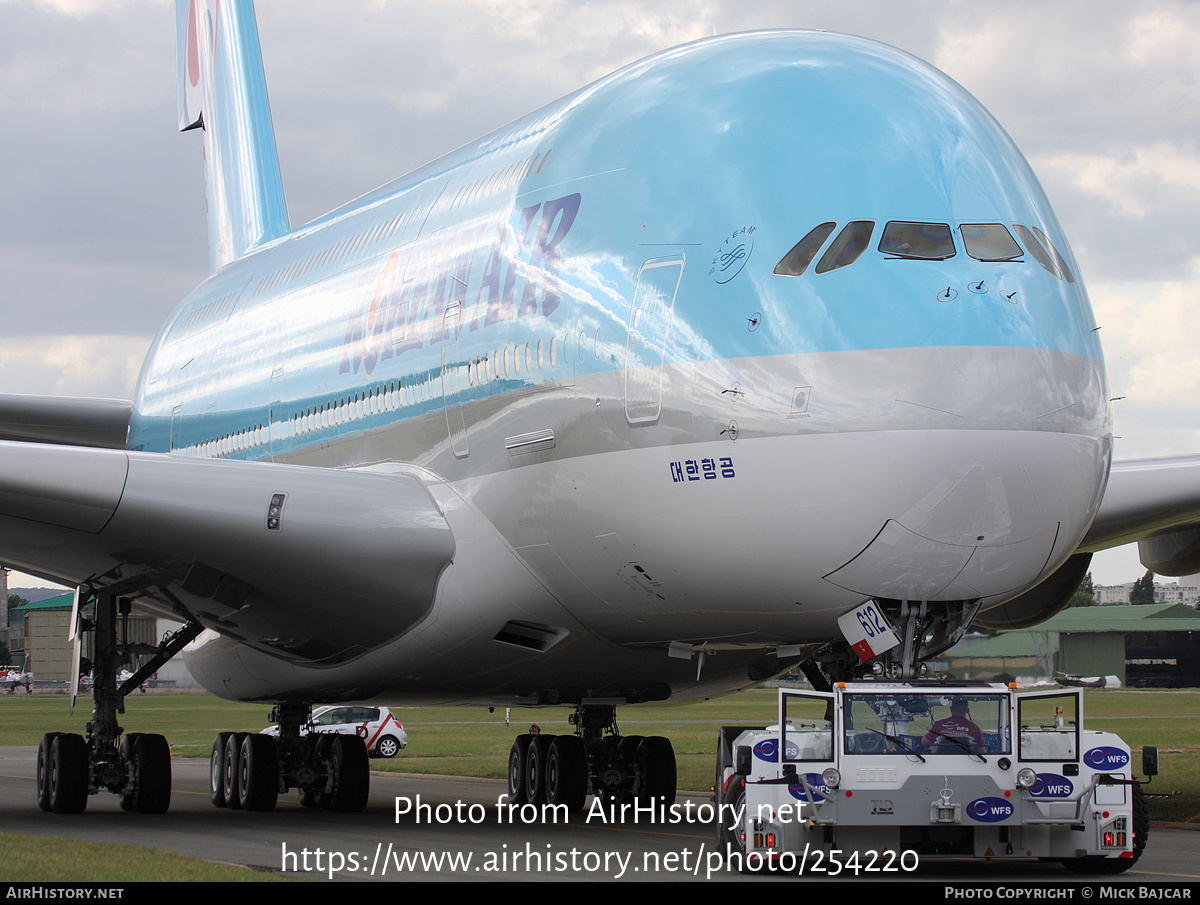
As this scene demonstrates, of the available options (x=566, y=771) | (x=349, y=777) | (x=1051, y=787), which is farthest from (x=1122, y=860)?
(x=349, y=777)

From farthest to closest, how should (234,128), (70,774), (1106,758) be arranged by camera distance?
(234,128) < (70,774) < (1106,758)

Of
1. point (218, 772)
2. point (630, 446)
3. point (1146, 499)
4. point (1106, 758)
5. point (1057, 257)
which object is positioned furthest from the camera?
point (218, 772)

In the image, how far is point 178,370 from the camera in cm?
2055

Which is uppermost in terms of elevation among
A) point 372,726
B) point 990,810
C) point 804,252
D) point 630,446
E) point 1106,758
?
point 804,252

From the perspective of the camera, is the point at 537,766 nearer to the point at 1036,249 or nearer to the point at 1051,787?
the point at 1051,787

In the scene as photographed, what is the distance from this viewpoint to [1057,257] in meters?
10.9

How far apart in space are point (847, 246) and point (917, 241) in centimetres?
42

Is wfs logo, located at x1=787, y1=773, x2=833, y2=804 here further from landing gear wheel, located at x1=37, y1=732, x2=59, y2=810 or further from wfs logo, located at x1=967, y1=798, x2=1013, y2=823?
landing gear wheel, located at x1=37, y1=732, x2=59, y2=810

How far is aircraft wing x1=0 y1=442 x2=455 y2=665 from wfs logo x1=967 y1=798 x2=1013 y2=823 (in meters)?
4.93

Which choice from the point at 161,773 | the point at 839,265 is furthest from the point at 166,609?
the point at 839,265

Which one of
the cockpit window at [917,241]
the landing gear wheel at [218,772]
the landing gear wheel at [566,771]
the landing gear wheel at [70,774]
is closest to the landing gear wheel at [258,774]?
the landing gear wheel at [218,772]
